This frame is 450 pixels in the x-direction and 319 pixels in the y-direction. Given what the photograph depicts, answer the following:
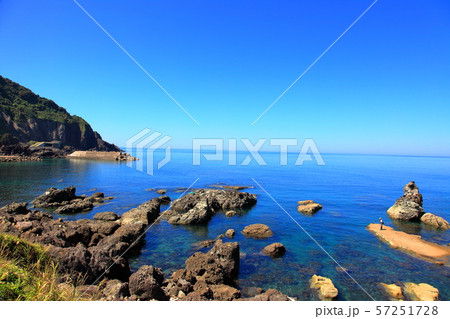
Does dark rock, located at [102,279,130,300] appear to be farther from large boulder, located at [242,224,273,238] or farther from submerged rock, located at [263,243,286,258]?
large boulder, located at [242,224,273,238]

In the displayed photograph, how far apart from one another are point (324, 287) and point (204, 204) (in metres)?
17.7

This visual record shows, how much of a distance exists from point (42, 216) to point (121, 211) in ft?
27.5

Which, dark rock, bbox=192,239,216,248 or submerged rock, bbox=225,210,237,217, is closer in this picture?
dark rock, bbox=192,239,216,248

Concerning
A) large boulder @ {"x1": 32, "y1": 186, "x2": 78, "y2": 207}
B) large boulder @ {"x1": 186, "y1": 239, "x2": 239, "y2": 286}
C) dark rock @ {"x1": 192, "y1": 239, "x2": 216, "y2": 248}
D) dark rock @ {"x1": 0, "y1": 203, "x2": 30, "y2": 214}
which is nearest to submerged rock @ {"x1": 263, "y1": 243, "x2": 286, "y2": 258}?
large boulder @ {"x1": 186, "y1": 239, "x2": 239, "y2": 286}

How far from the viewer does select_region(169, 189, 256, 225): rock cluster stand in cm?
2630

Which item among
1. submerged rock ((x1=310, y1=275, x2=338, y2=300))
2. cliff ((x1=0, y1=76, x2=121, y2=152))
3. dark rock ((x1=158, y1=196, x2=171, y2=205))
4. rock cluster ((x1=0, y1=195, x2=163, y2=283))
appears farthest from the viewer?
cliff ((x1=0, y1=76, x2=121, y2=152))

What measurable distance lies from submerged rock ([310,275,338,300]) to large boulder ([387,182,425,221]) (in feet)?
73.3

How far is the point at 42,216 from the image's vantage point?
23.4m

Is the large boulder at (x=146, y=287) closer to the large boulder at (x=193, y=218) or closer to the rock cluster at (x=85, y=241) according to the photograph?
the rock cluster at (x=85, y=241)

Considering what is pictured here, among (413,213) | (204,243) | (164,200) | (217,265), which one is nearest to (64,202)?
(164,200)

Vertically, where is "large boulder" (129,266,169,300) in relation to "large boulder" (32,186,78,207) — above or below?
above

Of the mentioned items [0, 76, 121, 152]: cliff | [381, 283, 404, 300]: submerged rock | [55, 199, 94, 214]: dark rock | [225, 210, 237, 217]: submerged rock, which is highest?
[0, 76, 121, 152]: cliff

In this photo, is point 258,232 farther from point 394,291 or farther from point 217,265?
point 394,291
